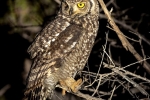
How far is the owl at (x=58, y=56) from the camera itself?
3561 mm

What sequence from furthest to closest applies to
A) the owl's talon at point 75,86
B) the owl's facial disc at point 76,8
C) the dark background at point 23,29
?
the dark background at point 23,29 → the owl's facial disc at point 76,8 → the owl's talon at point 75,86

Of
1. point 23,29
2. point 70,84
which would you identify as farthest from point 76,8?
point 23,29

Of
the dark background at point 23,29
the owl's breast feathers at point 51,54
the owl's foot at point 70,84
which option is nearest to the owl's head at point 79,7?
the owl's breast feathers at point 51,54

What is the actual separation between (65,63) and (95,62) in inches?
48.8

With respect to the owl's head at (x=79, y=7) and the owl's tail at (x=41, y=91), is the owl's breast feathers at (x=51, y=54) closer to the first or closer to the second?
the owl's tail at (x=41, y=91)

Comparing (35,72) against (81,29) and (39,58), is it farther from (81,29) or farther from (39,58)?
(81,29)

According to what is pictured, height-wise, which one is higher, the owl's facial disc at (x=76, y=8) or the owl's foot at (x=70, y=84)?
the owl's facial disc at (x=76, y=8)

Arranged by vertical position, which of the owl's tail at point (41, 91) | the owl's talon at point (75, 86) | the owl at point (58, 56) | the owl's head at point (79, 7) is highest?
the owl's head at point (79, 7)

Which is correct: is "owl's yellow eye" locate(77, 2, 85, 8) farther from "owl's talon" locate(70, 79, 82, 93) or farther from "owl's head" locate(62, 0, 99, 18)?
"owl's talon" locate(70, 79, 82, 93)

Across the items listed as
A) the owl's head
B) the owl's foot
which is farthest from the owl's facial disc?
the owl's foot

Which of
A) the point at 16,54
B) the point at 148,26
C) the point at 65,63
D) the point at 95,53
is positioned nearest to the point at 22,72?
the point at 16,54

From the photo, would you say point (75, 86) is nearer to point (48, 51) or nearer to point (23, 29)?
point (48, 51)

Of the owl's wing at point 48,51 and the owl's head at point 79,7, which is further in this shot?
the owl's head at point 79,7

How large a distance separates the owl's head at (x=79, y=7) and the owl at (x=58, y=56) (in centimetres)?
12
